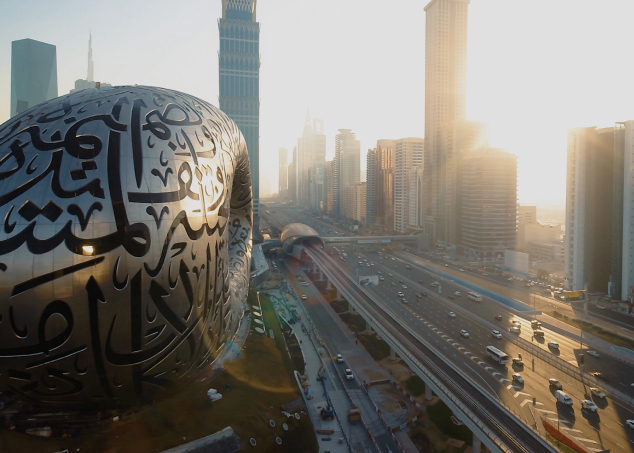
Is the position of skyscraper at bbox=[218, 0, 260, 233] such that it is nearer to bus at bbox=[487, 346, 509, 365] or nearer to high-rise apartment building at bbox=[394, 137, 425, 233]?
high-rise apartment building at bbox=[394, 137, 425, 233]

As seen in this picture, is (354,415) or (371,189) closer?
(354,415)

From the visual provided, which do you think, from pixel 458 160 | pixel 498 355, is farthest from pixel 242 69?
pixel 498 355

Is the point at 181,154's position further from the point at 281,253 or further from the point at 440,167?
the point at 440,167

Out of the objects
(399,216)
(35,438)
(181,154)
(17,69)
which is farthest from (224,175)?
(17,69)

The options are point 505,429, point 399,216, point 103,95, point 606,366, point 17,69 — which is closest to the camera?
point 103,95

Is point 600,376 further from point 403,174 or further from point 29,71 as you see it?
point 29,71

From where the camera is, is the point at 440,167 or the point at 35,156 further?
the point at 440,167
